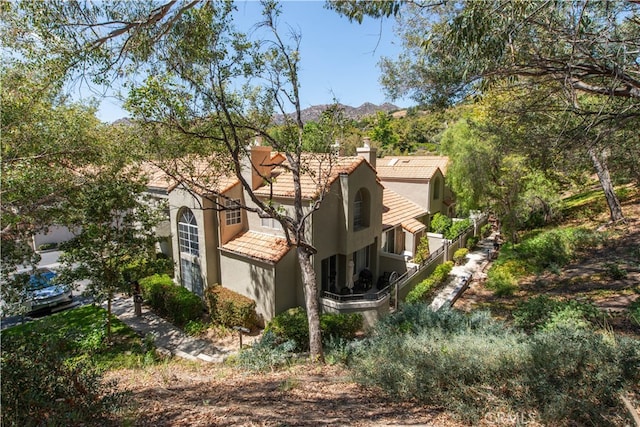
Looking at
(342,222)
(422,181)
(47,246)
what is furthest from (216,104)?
(47,246)

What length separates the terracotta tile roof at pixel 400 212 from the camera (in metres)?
21.8

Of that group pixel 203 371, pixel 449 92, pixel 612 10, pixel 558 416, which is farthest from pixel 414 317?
pixel 612 10

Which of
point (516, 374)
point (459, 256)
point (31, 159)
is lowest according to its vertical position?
point (459, 256)

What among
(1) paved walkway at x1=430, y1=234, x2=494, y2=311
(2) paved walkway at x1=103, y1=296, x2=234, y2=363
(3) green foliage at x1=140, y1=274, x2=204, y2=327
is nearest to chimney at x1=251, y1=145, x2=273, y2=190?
(3) green foliage at x1=140, y1=274, x2=204, y2=327

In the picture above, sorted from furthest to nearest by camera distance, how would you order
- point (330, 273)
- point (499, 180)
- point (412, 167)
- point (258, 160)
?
1. point (412, 167)
2. point (499, 180)
3. point (330, 273)
4. point (258, 160)

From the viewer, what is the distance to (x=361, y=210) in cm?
1745

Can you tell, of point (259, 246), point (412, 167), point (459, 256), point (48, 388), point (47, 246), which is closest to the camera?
point (48, 388)

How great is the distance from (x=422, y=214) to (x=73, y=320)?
22.5 metres

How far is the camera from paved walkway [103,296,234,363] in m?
13.0

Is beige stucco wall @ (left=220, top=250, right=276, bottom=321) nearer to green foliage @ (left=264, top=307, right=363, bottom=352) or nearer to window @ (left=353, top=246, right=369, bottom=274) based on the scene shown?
green foliage @ (left=264, top=307, right=363, bottom=352)

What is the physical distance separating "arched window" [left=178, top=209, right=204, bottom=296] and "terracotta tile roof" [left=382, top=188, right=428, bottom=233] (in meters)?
11.0

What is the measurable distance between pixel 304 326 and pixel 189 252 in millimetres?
8286

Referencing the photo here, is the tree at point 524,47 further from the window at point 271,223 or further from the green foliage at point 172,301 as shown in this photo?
the green foliage at point 172,301

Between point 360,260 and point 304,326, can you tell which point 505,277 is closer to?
point 360,260
